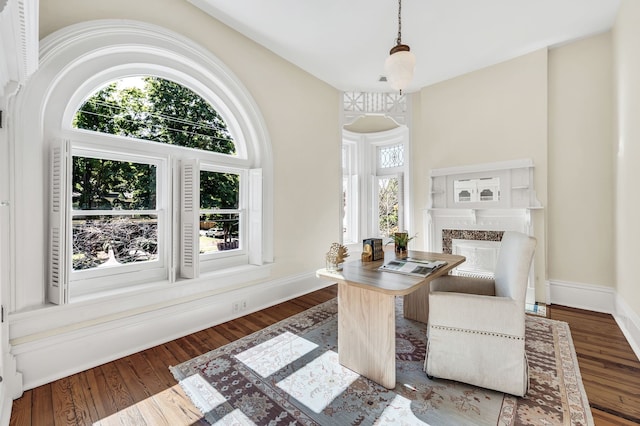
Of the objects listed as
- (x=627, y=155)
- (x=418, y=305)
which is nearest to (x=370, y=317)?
(x=418, y=305)

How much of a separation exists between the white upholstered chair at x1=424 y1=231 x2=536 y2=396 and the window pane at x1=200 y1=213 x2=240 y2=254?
92.4 inches

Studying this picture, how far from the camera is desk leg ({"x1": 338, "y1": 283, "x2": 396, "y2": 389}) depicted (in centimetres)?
184

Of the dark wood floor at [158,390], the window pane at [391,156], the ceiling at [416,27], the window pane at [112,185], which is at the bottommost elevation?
the dark wood floor at [158,390]

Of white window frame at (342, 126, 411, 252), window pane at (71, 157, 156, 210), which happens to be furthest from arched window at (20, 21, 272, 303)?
white window frame at (342, 126, 411, 252)

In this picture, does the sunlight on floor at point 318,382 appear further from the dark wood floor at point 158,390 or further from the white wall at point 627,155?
the white wall at point 627,155

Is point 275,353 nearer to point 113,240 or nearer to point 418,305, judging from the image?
point 418,305

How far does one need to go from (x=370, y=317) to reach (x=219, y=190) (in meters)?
2.22

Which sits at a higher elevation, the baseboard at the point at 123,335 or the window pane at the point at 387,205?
the window pane at the point at 387,205

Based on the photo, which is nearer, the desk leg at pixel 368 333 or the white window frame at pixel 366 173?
the desk leg at pixel 368 333

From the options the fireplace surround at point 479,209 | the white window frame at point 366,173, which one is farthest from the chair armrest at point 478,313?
the white window frame at point 366,173

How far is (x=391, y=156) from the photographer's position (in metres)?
5.37

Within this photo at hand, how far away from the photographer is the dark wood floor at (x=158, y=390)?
1.62m

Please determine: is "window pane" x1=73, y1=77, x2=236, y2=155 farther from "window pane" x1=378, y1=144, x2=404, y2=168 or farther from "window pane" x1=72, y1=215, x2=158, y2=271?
"window pane" x1=378, y1=144, x2=404, y2=168

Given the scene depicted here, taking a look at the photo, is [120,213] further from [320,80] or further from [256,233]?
[320,80]
